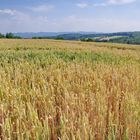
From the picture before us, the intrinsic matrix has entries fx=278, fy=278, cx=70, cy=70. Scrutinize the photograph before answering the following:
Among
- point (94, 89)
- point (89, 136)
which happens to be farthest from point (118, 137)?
point (94, 89)

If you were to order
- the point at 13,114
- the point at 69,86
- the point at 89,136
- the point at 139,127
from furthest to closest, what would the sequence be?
the point at 69,86
the point at 13,114
the point at 139,127
the point at 89,136

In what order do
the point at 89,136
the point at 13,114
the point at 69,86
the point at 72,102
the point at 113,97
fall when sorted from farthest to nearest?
the point at 69,86
the point at 113,97
the point at 72,102
the point at 13,114
the point at 89,136

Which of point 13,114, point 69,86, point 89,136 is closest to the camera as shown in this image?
point 89,136

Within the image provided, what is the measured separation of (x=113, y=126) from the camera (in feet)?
7.22

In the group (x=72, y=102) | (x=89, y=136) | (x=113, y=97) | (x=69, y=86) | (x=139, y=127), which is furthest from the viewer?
(x=69, y=86)

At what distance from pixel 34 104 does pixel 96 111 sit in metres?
0.66

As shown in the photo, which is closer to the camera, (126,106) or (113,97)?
(126,106)

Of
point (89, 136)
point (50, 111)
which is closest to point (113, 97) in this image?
point (50, 111)

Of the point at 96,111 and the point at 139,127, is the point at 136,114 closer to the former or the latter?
the point at 139,127

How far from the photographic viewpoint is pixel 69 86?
11.4ft

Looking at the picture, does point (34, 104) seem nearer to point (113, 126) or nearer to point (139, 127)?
point (113, 126)

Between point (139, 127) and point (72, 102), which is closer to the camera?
point (139, 127)

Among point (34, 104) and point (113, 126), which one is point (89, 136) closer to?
point (113, 126)

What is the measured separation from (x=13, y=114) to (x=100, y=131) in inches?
31.2
